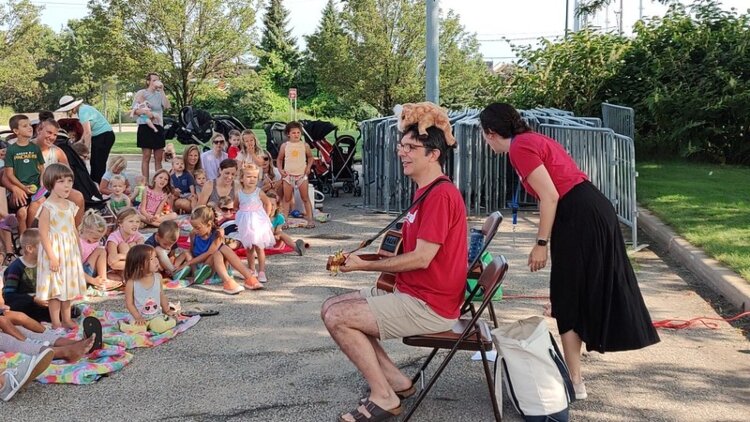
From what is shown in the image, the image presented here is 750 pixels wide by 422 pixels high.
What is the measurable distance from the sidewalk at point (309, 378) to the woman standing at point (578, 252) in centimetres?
45

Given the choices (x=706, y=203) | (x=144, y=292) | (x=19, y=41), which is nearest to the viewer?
(x=144, y=292)

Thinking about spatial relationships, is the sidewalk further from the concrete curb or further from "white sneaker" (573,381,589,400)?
→ the concrete curb

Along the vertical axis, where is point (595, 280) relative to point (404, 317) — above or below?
above

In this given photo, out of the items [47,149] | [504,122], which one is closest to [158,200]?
[47,149]

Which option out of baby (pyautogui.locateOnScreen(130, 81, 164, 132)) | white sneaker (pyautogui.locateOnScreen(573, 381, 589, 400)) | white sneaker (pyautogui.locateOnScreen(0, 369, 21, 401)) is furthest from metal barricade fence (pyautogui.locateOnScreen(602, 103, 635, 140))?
white sneaker (pyautogui.locateOnScreen(0, 369, 21, 401))

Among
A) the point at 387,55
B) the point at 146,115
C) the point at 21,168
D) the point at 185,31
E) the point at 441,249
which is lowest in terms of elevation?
the point at 441,249

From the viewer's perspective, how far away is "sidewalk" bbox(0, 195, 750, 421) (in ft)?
14.8

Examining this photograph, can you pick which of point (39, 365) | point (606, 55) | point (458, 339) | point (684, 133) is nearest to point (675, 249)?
point (458, 339)

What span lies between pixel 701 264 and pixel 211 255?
15.6 feet

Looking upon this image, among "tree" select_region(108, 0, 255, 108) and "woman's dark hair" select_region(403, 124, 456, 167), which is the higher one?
"tree" select_region(108, 0, 255, 108)

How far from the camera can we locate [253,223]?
8.03 metres

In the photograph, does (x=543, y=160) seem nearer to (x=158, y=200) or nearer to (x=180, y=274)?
(x=180, y=274)

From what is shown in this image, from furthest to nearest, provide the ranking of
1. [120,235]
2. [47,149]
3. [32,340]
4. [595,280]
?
[47,149] < [120,235] < [32,340] < [595,280]

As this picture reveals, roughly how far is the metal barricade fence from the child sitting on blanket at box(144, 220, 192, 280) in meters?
9.40
